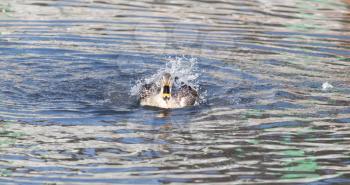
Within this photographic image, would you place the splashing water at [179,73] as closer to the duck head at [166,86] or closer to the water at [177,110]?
the water at [177,110]

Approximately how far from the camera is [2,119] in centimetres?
1070

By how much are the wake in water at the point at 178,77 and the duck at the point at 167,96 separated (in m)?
0.05

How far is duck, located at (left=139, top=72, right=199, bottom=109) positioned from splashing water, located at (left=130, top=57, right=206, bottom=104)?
256mm

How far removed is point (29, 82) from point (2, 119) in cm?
204

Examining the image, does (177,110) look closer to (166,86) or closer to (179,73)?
(166,86)

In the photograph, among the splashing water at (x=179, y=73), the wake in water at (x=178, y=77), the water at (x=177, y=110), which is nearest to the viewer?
the water at (x=177, y=110)

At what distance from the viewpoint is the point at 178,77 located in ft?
44.5

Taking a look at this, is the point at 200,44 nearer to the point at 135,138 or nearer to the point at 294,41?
the point at 294,41

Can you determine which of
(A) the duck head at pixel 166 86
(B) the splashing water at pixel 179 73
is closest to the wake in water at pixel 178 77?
(B) the splashing water at pixel 179 73

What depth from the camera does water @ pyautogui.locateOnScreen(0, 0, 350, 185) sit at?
895 centimetres

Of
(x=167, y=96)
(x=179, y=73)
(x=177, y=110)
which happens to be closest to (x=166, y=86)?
(x=167, y=96)

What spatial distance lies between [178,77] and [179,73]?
237mm

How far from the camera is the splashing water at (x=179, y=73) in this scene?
12808 millimetres

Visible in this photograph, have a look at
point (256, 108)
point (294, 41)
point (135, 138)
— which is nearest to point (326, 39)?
point (294, 41)
